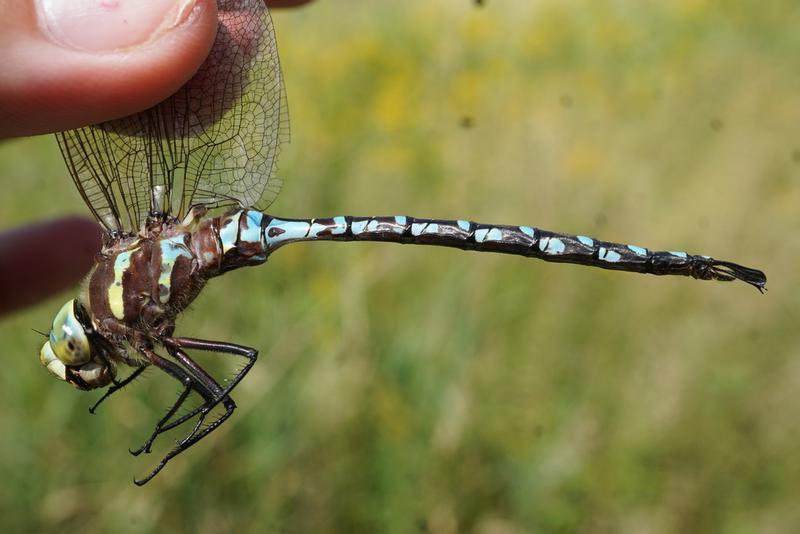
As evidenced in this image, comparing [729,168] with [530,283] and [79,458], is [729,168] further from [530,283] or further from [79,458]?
[79,458]

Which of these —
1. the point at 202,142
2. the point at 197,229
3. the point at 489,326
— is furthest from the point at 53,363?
the point at 489,326

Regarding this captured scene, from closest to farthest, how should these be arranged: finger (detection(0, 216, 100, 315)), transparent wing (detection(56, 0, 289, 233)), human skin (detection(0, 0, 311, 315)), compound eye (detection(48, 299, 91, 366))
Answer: human skin (detection(0, 0, 311, 315)) → compound eye (detection(48, 299, 91, 366)) → transparent wing (detection(56, 0, 289, 233)) → finger (detection(0, 216, 100, 315))

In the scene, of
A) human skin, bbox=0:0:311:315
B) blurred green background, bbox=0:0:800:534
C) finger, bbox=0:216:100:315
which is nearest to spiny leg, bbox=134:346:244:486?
human skin, bbox=0:0:311:315

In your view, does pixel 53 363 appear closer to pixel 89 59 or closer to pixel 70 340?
pixel 70 340

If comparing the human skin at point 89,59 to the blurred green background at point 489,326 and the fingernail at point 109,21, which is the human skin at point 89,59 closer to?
the fingernail at point 109,21

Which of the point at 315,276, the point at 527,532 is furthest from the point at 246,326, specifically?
the point at 527,532

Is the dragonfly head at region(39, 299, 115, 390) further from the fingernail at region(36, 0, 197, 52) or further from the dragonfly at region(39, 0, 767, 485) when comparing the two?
the fingernail at region(36, 0, 197, 52)
